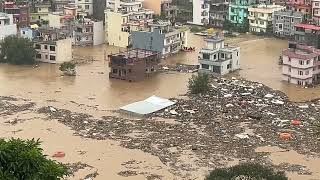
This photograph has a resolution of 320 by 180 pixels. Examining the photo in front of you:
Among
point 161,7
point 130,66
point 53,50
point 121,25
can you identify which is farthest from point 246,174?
point 161,7

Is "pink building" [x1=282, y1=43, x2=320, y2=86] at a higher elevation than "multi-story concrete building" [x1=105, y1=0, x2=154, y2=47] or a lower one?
lower

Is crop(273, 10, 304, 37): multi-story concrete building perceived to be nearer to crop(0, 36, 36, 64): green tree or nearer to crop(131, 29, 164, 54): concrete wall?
crop(131, 29, 164, 54): concrete wall

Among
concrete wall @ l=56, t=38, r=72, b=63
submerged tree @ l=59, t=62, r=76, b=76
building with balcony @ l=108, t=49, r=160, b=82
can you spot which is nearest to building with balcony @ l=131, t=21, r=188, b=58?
building with balcony @ l=108, t=49, r=160, b=82

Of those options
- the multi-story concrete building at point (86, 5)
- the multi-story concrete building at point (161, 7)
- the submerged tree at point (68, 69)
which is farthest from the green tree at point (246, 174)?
the multi-story concrete building at point (86, 5)

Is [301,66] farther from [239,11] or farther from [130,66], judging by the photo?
[239,11]

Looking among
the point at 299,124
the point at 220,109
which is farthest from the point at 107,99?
the point at 299,124

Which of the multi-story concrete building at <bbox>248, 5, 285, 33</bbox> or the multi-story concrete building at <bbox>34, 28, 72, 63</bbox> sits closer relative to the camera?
the multi-story concrete building at <bbox>34, 28, 72, 63</bbox>
